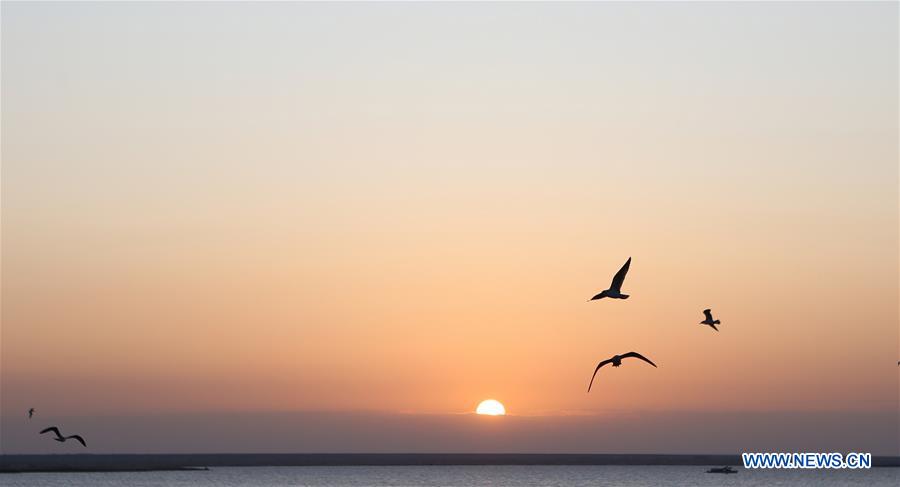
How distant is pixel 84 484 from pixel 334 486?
1293 inches

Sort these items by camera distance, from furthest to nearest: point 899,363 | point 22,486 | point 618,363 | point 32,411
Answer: point 22,486 < point 32,411 < point 899,363 < point 618,363

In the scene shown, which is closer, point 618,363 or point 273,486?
point 618,363

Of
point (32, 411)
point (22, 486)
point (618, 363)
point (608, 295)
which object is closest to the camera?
point (608, 295)

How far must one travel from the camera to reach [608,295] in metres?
62.2

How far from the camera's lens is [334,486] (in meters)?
200

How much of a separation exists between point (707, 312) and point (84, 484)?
473 ft

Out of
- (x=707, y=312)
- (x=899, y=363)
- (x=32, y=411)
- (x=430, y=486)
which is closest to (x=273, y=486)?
(x=430, y=486)

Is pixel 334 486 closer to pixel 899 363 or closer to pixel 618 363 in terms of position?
pixel 899 363

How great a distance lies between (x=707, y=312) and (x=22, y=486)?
135979 mm

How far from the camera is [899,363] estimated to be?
89.1 metres

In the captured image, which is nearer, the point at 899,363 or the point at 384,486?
the point at 899,363

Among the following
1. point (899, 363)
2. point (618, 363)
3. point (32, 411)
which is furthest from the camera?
point (32, 411)

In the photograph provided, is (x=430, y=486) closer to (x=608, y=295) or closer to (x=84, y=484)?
(x=84, y=484)

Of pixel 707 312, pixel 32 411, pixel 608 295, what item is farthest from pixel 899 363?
pixel 32 411
